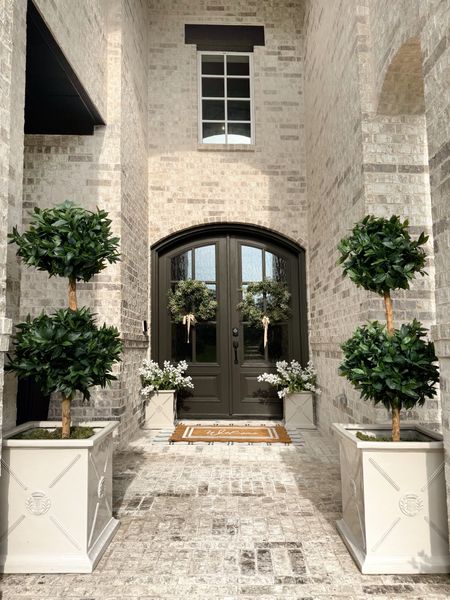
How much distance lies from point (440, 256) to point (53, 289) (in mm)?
3653

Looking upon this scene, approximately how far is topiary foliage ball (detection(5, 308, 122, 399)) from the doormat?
2631mm

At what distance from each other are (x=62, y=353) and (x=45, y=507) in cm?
78

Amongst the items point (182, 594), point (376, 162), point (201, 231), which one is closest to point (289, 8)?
point (201, 231)

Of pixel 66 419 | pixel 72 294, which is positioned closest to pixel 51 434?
pixel 66 419

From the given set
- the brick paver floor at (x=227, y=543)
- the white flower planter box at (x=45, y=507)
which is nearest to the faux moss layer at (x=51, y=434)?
the white flower planter box at (x=45, y=507)

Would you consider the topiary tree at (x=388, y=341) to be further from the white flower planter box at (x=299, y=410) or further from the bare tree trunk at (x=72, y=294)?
the white flower planter box at (x=299, y=410)

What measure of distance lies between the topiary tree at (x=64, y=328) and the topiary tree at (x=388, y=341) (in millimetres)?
1426

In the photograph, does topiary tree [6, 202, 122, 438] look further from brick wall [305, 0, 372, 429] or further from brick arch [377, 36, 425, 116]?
brick arch [377, 36, 425, 116]

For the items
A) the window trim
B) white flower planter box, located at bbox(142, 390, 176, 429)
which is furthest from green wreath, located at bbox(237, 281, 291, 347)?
the window trim

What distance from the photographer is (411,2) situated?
300 cm

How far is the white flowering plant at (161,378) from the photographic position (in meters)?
5.57

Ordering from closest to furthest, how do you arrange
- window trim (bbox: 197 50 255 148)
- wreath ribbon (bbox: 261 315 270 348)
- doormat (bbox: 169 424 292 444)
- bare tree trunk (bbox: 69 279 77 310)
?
1. bare tree trunk (bbox: 69 279 77 310)
2. doormat (bbox: 169 424 292 444)
3. wreath ribbon (bbox: 261 315 270 348)
4. window trim (bbox: 197 50 255 148)

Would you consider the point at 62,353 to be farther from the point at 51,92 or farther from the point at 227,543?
the point at 51,92

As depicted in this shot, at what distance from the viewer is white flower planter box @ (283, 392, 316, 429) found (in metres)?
5.61
